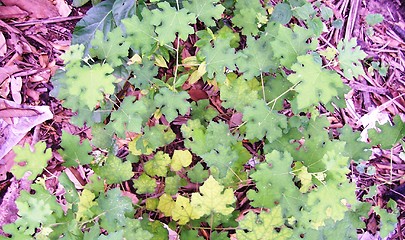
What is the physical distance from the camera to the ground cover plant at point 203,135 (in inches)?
72.2

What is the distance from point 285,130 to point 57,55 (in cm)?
136

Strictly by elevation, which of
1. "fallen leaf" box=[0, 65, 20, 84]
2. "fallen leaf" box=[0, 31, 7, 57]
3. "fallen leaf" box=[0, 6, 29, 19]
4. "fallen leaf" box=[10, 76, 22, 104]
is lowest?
"fallen leaf" box=[10, 76, 22, 104]

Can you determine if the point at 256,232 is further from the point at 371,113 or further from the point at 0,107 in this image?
the point at 0,107

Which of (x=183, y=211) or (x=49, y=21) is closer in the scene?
(x=183, y=211)

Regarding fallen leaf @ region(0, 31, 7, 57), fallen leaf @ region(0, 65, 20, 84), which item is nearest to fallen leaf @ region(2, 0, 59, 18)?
fallen leaf @ region(0, 31, 7, 57)

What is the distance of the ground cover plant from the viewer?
6.01 ft

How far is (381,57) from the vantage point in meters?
2.69

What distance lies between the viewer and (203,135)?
2.14 metres

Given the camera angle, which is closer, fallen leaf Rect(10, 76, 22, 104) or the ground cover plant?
the ground cover plant

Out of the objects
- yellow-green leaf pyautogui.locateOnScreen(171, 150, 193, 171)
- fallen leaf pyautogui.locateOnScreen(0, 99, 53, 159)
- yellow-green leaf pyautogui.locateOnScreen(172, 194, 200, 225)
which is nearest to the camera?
yellow-green leaf pyautogui.locateOnScreen(172, 194, 200, 225)

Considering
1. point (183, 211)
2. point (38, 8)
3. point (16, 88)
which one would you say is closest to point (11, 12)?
point (38, 8)

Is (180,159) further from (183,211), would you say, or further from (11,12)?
(11,12)

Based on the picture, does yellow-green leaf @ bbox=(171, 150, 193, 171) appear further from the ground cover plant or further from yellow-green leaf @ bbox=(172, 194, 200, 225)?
yellow-green leaf @ bbox=(172, 194, 200, 225)

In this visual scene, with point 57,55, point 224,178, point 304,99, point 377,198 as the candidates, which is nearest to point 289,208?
point 224,178
